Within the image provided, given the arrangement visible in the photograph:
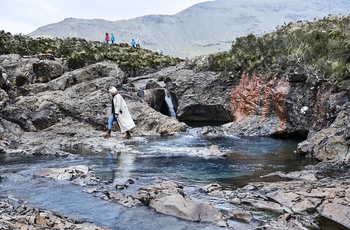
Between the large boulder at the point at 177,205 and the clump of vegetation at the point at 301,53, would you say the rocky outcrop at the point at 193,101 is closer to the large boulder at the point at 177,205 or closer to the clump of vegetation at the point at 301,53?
the clump of vegetation at the point at 301,53

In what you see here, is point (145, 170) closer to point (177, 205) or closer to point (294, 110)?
point (177, 205)

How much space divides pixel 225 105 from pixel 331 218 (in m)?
21.3

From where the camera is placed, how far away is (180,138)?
22.3m

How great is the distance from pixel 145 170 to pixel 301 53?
48.9 feet

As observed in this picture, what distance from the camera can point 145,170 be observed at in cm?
1373

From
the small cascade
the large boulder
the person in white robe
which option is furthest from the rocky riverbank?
the person in white robe

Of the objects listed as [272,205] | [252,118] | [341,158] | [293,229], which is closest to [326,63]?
[252,118]

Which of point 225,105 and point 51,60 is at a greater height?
point 51,60

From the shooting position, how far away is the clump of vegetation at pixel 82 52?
36.0 meters

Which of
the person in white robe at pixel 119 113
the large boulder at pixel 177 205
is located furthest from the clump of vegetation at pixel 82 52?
the large boulder at pixel 177 205

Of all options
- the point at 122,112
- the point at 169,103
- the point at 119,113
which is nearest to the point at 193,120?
the point at 169,103

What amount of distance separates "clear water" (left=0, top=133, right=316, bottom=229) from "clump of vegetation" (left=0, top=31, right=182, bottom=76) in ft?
56.8

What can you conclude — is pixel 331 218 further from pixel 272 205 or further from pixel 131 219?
pixel 131 219

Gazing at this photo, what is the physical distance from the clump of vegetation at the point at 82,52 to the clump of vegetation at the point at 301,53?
11.7 meters
